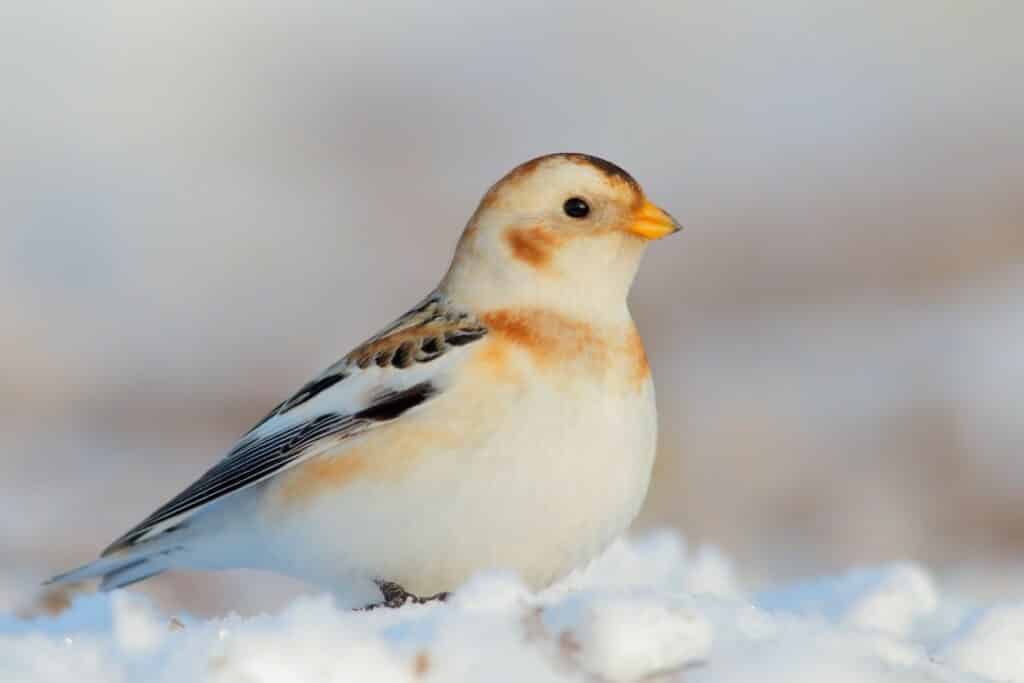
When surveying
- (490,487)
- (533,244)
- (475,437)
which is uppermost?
(533,244)

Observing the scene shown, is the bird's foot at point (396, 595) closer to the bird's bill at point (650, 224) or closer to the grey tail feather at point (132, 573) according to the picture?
the grey tail feather at point (132, 573)

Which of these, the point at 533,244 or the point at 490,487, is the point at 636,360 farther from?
the point at 490,487

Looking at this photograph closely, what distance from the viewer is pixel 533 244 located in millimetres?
4988

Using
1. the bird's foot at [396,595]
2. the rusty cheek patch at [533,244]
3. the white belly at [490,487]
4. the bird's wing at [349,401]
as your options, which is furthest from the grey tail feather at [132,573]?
the rusty cheek patch at [533,244]

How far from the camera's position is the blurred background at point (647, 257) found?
8.61 metres

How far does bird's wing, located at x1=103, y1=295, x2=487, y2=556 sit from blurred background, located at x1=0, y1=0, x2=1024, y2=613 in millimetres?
1199

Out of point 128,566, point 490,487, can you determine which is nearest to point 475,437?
point 490,487

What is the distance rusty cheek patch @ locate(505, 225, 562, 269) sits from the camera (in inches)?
195

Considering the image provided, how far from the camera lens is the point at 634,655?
321 cm

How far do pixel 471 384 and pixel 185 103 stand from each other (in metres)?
13.9

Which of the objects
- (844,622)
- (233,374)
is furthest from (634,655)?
(233,374)

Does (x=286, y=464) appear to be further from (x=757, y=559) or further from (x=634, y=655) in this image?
(x=757, y=559)

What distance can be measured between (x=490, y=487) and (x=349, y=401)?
1.81 feet

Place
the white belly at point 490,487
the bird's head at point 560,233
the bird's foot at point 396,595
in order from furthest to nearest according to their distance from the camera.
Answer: the bird's head at point 560,233, the bird's foot at point 396,595, the white belly at point 490,487
